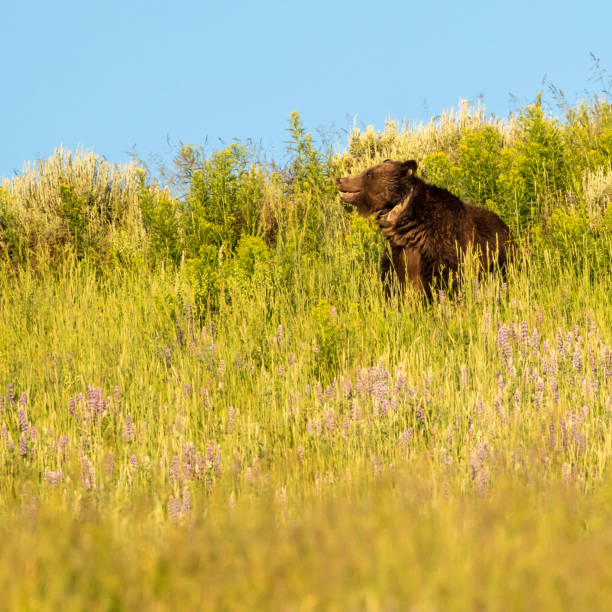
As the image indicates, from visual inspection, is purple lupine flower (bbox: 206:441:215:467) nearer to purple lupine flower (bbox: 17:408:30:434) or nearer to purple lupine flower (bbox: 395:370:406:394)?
purple lupine flower (bbox: 395:370:406:394)

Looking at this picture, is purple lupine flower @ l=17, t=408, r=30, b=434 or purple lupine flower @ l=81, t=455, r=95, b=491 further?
purple lupine flower @ l=17, t=408, r=30, b=434

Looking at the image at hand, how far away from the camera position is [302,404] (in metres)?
5.13

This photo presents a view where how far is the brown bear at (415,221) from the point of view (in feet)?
25.6

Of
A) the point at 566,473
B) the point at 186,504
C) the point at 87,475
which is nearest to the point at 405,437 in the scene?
the point at 566,473

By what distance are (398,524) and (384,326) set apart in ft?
15.8

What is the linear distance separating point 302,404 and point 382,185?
3.41 m

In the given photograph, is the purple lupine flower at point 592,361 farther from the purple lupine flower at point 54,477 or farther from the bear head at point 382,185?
the purple lupine flower at point 54,477

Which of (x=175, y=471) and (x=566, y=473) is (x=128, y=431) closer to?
(x=175, y=471)

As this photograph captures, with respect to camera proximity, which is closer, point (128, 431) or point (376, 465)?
point (376, 465)

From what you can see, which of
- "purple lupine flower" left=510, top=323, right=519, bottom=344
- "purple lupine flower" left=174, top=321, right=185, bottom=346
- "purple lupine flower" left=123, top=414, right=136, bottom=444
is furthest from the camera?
"purple lupine flower" left=174, top=321, right=185, bottom=346

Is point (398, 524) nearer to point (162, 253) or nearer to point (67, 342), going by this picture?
point (67, 342)

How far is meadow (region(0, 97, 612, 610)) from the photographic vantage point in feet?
6.75

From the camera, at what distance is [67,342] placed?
24.5 feet

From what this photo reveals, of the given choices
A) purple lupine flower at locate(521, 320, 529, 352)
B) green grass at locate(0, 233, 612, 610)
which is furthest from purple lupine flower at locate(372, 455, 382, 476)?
purple lupine flower at locate(521, 320, 529, 352)
